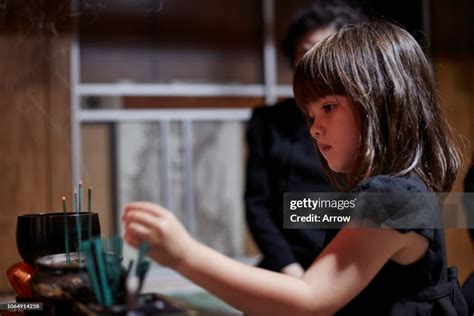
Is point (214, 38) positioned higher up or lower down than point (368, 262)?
higher up

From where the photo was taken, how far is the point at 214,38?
3.23 feet

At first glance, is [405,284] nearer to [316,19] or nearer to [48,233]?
[48,233]

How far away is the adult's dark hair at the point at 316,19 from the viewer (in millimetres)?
698

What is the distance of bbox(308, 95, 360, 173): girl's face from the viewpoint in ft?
1.46

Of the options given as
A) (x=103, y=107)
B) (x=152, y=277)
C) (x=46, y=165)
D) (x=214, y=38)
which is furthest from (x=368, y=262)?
(x=214, y=38)

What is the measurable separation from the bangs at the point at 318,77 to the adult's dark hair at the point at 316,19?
184 mm

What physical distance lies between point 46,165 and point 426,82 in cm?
37

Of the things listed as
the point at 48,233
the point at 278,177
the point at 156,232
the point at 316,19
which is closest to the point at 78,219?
the point at 48,233

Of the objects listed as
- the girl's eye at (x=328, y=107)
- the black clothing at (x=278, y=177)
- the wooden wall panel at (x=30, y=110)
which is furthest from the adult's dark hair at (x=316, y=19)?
the wooden wall panel at (x=30, y=110)

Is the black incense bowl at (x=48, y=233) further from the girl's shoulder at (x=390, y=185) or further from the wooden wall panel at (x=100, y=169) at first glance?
the girl's shoulder at (x=390, y=185)

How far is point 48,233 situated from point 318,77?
0.81 ft

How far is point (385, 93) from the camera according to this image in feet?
1.46

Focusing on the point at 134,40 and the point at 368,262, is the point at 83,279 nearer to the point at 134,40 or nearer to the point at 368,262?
the point at 368,262

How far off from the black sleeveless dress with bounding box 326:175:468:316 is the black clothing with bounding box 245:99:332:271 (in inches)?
5.4
